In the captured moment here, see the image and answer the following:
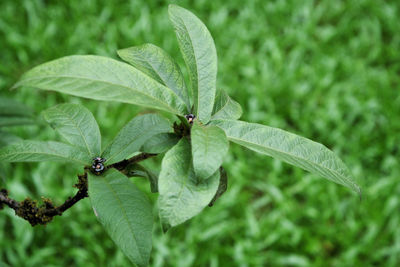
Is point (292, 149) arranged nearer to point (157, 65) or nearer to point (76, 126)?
point (157, 65)

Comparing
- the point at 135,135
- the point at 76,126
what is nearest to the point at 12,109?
the point at 76,126

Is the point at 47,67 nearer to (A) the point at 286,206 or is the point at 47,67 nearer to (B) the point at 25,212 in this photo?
(B) the point at 25,212

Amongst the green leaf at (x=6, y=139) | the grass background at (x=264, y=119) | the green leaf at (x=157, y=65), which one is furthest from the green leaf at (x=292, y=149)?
the grass background at (x=264, y=119)

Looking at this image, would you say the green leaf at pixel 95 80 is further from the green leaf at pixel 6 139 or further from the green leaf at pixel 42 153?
the green leaf at pixel 6 139

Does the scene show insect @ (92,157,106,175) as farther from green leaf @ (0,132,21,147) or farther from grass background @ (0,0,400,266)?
grass background @ (0,0,400,266)

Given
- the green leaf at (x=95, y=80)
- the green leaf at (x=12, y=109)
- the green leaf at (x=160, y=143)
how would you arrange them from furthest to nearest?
the green leaf at (x=12, y=109), the green leaf at (x=160, y=143), the green leaf at (x=95, y=80)

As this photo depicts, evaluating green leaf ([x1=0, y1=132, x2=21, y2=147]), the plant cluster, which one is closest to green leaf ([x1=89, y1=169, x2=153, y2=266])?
the plant cluster
